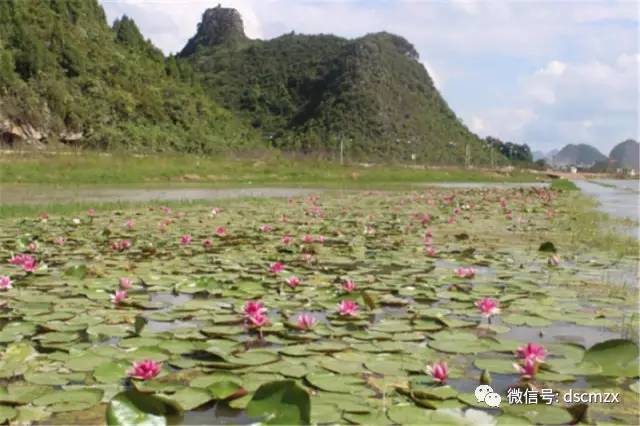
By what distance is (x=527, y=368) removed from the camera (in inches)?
91.0

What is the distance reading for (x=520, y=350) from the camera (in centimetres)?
240

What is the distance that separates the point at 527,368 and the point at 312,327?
103cm

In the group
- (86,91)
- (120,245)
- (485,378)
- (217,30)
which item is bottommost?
(485,378)

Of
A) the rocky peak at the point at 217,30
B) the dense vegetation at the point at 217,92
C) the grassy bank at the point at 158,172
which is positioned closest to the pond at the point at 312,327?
the grassy bank at the point at 158,172

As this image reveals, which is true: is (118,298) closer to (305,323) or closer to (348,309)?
(305,323)

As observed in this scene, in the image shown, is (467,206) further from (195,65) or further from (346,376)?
(195,65)

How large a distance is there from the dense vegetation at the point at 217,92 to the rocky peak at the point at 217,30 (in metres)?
0.26

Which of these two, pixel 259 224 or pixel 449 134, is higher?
pixel 449 134

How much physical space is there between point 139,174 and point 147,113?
2462 centimetres

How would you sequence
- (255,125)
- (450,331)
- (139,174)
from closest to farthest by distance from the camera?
(450,331), (139,174), (255,125)

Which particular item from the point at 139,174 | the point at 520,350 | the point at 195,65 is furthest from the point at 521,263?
the point at 195,65

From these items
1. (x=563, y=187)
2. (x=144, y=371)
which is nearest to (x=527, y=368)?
(x=144, y=371)

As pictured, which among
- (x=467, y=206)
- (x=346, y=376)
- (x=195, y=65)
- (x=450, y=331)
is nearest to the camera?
(x=346, y=376)

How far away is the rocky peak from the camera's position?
110 meters
